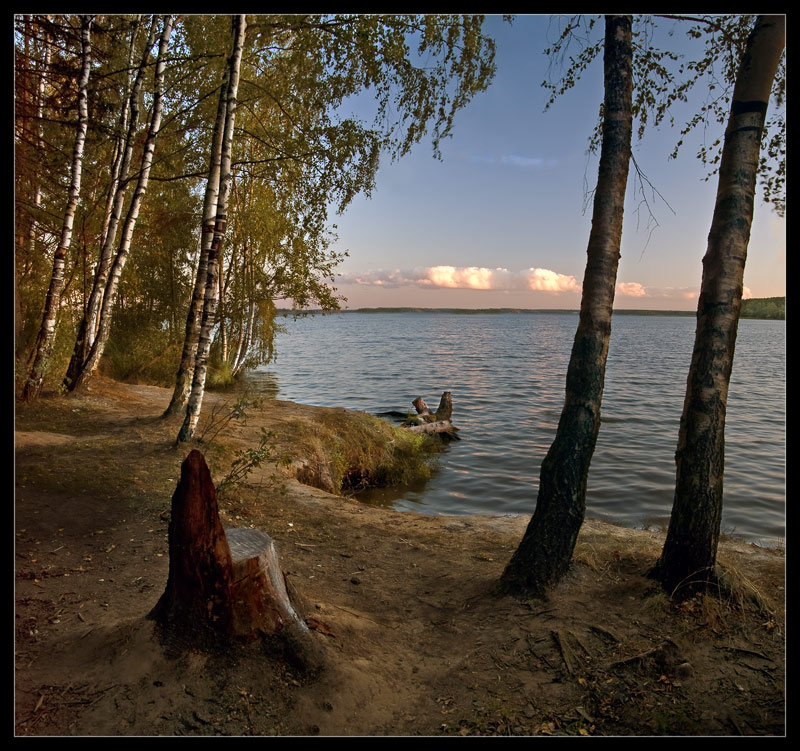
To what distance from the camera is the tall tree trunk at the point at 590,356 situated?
4969 millimetres

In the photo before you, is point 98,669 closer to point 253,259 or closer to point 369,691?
point 369,691

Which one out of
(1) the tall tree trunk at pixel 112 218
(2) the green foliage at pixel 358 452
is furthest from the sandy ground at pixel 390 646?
(1) the tall tree trunk at pixel 112 218

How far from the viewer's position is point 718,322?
15.1 ft

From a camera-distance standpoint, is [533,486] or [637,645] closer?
[637,645]

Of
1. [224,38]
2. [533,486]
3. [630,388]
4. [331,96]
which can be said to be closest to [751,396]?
[630,388]

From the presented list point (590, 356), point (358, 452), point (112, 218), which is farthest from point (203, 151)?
point (590, 356)

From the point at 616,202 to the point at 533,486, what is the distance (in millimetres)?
8934

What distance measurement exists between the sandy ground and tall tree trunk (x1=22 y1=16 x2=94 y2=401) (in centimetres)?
499

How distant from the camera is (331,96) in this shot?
9.70 m

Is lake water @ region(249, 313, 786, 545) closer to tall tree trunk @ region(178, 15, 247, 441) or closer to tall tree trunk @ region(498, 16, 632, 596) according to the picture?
tall tree trunk @ region(178, 15, 247, 441)

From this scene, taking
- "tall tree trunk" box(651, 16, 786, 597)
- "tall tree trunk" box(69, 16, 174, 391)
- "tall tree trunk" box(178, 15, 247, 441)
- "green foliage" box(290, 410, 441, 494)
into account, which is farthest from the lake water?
"tall tree trunk" box(69, 16, 174, 391)

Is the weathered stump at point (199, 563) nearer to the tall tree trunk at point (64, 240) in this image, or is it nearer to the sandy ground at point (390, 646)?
the sandy ground at point (390, 646)

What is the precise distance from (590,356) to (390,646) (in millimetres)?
2962

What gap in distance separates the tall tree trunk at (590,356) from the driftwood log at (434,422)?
11.2 metres
